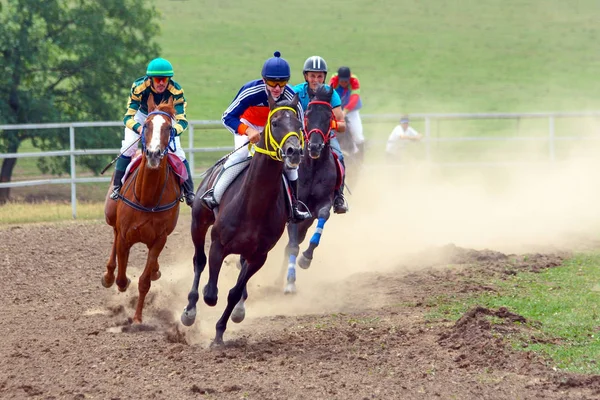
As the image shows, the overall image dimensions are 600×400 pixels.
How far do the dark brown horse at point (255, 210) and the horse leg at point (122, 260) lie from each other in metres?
1.35

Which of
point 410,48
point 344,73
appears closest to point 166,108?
point 344,73

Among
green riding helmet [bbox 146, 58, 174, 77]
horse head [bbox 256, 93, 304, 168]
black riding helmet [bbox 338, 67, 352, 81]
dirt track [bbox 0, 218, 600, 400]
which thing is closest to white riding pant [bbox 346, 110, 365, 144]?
black riding helmet [bbox 338, 67, 352, 81]

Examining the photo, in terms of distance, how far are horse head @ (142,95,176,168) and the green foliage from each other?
11.8 meters

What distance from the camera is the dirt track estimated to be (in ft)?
23.2

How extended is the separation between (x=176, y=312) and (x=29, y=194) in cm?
1307

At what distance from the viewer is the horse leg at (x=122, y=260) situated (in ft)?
32.5

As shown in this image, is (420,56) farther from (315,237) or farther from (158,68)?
(158,68)

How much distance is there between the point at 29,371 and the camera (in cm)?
774

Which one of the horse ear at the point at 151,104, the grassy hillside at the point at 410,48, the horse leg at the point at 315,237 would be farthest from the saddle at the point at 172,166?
the grassy hillside at the point at 410,48

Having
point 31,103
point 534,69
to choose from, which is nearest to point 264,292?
point 31,103

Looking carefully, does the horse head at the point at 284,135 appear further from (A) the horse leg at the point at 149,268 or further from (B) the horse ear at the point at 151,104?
(A) the horse leg at the point at 149,268

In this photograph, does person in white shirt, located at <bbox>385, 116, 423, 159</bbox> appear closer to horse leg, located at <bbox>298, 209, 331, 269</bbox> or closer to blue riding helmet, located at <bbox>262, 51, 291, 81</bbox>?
horse leg, located at <bbox>298, 209, 331, 269</bbox>

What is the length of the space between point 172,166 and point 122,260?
1.11 metres

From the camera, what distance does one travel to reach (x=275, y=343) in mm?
8656
